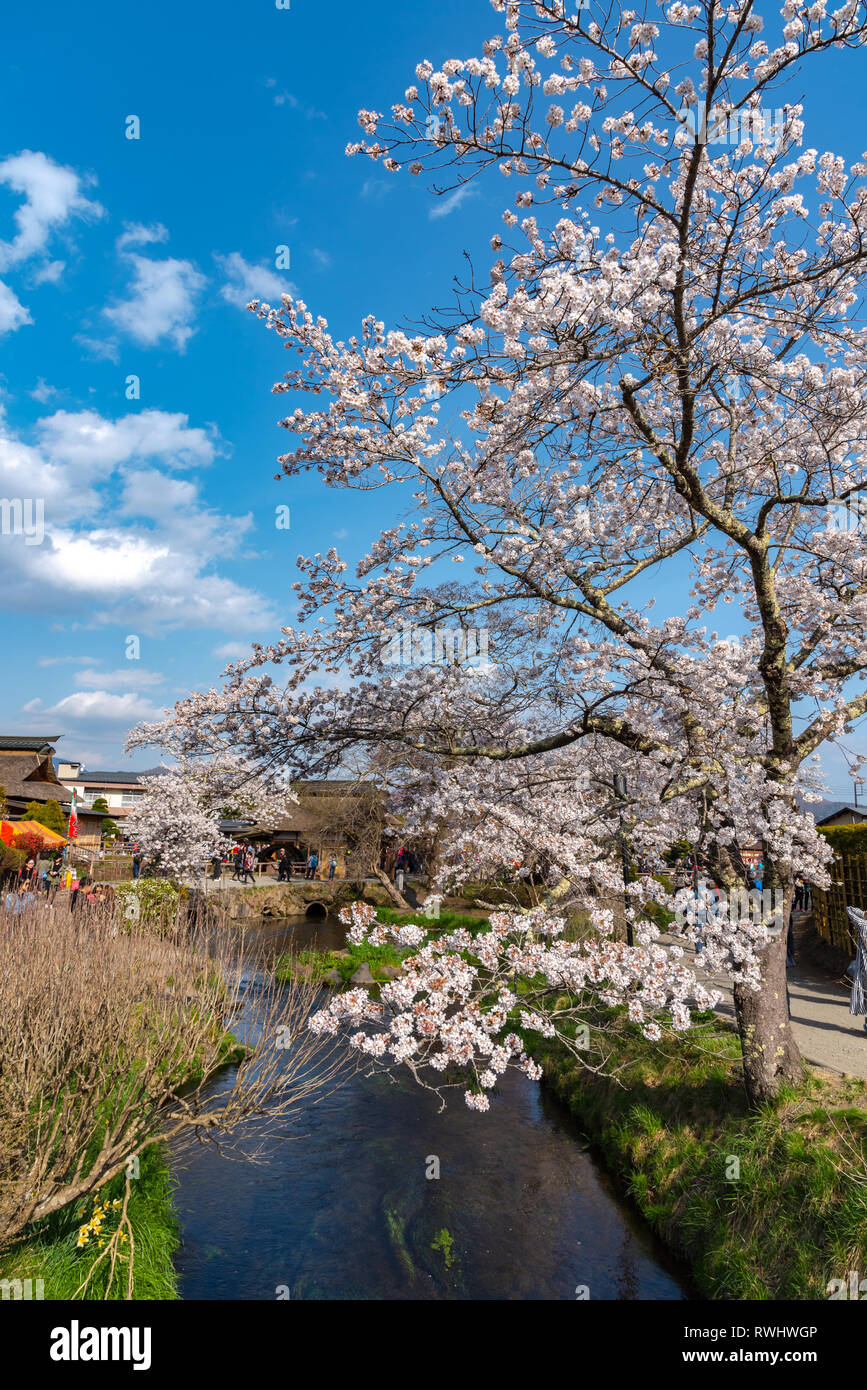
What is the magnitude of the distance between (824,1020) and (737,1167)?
452cm

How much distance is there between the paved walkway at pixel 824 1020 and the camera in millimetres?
8203

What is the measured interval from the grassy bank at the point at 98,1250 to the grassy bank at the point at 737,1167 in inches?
187

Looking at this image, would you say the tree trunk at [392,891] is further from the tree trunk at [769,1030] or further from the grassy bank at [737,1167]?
the tree trunk at [769,1030]

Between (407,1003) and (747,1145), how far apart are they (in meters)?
3.74

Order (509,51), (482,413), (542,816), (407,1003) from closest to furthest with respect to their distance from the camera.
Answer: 1. (509,51)
2. (407,1003)
3. (482,413)
4. (542,816)

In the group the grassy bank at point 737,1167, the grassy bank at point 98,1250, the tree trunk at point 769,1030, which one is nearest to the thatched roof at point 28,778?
the grassy bank at point 98,1250

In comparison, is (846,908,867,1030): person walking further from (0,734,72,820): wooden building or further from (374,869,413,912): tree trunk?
(0,734,72,820): wooden building

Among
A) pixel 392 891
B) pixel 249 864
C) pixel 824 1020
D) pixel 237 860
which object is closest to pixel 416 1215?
pixel 824 1020

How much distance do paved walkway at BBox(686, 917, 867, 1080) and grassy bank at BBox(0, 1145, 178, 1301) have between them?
5553 millimetres

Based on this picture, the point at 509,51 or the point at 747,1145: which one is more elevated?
the point at 509,51

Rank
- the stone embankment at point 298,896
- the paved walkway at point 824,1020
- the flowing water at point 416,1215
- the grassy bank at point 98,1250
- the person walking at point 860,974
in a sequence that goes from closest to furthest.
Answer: the grassy bank at point 98,1250 < the flowing water at point 416,1215 < the paved walkway at point 824,1020 < the person walking at point 860,974 < the stone embankment at point 298,896
